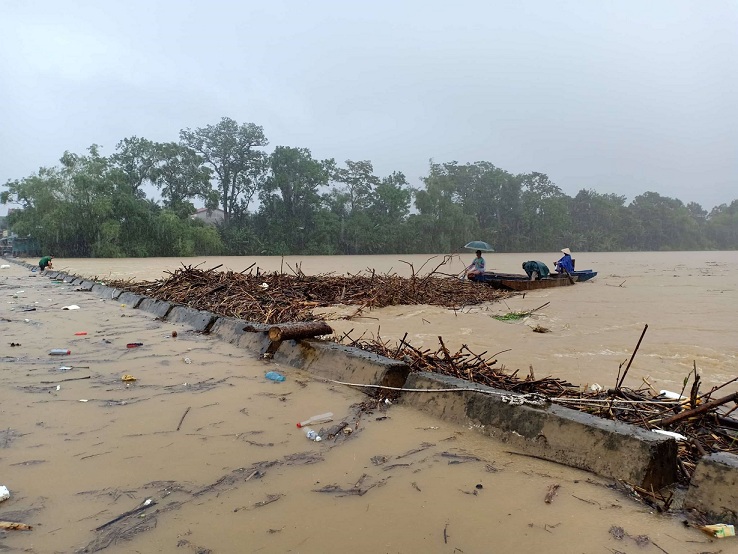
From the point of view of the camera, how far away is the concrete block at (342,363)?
353 centimetres

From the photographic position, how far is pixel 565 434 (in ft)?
8.07

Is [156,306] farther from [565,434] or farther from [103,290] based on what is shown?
[565,434]

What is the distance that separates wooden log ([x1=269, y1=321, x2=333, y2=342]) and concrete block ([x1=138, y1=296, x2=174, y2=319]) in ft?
11.1

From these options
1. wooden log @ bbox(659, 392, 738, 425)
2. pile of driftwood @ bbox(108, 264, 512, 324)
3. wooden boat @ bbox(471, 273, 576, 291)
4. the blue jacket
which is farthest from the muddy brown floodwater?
the blue jacket

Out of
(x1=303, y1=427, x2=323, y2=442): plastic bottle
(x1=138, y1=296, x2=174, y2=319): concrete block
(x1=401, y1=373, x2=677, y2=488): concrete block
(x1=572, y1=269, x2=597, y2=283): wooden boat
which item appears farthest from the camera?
(x1=572, y1=269, x2=597, y2=283): wooden boat

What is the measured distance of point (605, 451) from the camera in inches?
91.0

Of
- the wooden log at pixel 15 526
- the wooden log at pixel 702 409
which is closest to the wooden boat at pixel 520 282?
the wooden log at pixel 702 409

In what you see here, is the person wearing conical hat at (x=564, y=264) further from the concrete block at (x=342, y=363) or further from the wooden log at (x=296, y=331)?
the concrete block at (x=342, y=363)

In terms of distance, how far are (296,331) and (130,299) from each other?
19.3 ft

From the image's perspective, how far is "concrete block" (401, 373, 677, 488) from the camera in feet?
7.15

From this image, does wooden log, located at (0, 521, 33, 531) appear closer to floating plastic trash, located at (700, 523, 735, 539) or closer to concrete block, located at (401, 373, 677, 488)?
concrete block, located at (401, 373, 677, 488)

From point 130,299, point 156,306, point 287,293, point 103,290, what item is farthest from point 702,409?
point 103,290

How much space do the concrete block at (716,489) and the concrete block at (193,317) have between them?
520 centimetres

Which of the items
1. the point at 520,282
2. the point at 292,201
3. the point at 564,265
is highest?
the point at 292,201
